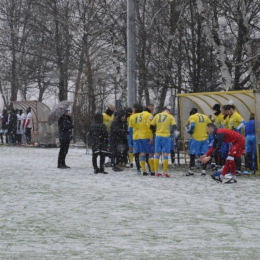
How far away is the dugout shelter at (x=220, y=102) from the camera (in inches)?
782

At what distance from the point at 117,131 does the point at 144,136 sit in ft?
5.49

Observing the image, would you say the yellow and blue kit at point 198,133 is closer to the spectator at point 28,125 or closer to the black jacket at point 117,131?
the black jacket at point 117,131

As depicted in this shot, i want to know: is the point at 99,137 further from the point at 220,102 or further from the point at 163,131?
the point at 220,102

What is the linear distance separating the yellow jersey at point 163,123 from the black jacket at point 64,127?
3.55 m

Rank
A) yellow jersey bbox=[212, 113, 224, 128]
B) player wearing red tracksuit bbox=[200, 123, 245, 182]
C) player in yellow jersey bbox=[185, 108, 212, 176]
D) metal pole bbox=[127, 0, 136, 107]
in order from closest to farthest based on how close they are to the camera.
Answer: player wearing red tracksuit bbox=[200, 123, 245, 182] → player in yellow jersey bbox=[185, 108, 212, 176] → yellow jersey bbox=[212, 113, 224, 128] → metal pole bbox=[127, 0, 136, 107]

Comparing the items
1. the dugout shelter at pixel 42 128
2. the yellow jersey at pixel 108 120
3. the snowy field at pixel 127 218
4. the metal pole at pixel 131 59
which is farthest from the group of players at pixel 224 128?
the dugout shelter at pixel 42 128

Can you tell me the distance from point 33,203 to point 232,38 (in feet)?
67.4

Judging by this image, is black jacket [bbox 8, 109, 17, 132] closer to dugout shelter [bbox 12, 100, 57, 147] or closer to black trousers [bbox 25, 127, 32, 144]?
black trousers [bbox 25, 127, 32, 144]

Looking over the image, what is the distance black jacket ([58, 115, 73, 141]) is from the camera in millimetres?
21469

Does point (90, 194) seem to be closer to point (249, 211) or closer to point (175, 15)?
point (249, 211)

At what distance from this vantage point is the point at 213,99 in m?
23.0

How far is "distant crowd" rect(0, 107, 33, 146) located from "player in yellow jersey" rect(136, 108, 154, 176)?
18.4 m

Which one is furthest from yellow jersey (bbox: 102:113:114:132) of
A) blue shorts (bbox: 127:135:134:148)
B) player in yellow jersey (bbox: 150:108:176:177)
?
player in yellow jersey (bbox: 150:108:176:177)

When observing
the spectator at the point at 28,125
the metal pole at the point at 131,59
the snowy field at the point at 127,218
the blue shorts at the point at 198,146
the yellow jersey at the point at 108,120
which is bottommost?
the snowy field at the point at 127,218
